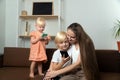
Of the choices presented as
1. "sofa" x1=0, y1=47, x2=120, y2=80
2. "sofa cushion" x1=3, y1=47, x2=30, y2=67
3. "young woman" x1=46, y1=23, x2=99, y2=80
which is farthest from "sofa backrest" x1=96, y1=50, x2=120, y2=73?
"sofa cushion" x1=3, y1=47, x2=30, y2=67

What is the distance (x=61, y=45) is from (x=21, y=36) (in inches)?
67.6

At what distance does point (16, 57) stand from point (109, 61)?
145 centimetres

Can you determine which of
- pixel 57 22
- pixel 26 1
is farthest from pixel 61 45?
pixel 26 1

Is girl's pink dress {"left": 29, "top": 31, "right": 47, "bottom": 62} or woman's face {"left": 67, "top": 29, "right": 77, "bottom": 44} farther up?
woman's face {"left": 67, "top": 29, "right": 77, "bottom": 44}

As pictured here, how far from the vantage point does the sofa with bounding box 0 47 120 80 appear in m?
2.62

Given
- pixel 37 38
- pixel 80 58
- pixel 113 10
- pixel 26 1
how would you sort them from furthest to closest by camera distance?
pixel 26 1 < pixel 113 10 < pixel 37 38 < pixel 80 58

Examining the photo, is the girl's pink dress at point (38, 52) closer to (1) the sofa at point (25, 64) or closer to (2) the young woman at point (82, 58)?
(1) the sofa at point (25, 64)

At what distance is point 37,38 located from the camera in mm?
2783

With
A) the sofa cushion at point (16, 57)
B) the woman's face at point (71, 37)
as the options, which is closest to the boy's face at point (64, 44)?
the woman's face at point (71, 37)

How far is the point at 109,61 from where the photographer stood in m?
2.96

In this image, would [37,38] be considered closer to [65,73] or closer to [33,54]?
[33,54]

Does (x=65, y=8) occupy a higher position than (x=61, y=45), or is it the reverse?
(x=65, y=8)

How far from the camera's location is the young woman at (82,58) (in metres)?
2.07

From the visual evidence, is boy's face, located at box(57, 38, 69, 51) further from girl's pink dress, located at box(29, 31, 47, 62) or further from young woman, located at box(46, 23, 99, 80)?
girl's pink dress, located at box(29, 31, 47, 62)
